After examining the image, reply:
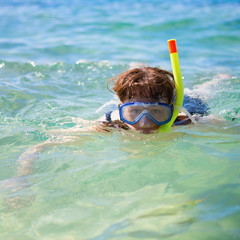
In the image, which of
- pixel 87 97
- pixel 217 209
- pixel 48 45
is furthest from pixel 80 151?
pixel 48 45

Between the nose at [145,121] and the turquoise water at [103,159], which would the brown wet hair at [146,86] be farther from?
the turquoise water at [103,159]

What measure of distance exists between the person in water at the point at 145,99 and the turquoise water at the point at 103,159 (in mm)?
151

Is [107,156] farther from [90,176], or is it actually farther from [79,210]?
[79,210]

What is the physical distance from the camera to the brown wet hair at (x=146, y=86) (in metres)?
3.32

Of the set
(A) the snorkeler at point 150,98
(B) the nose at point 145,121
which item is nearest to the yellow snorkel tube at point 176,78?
(A) the snorkeler at point 150,98

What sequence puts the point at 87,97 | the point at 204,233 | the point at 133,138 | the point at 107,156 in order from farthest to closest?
the point at 87,97 < the point at 133,138 < the point at 107,156 < the point at 204,233

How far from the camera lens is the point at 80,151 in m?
3.10

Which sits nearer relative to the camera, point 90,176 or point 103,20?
point 90,176

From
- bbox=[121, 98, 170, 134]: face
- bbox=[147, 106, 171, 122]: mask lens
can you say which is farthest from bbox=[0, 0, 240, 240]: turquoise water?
bbox=[147, 106, 171, 122]: mask lens

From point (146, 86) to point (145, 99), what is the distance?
0.14m

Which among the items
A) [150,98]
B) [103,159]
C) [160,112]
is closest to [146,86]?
[150,98]

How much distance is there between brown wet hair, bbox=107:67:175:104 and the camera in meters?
3.32

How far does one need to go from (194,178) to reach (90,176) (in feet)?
2.51

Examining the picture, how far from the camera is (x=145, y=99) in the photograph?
129 inches
